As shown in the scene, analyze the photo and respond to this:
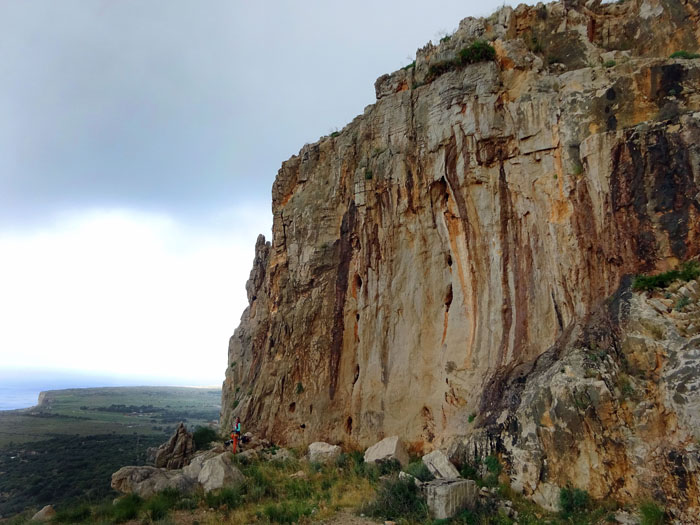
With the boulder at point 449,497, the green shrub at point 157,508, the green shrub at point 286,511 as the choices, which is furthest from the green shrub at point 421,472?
the green shrub at point 157,508

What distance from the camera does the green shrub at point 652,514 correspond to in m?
7.64

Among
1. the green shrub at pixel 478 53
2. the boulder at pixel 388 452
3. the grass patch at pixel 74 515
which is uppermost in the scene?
the green shrub at pixel 478 53

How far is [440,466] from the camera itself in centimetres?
1144

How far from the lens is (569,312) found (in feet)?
39.4

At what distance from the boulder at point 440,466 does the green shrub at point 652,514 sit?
423 centimetres

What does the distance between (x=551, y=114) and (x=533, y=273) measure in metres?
5.16

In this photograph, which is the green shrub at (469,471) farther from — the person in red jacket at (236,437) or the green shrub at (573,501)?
the person in red jacket at (236,437)

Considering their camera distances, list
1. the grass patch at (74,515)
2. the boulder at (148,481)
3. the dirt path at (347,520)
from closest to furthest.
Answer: the dirt path at (347,520)
the grass patch at (74,515)
the boulder at (148,481)

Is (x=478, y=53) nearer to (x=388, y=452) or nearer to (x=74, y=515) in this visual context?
(x=388, y=452)

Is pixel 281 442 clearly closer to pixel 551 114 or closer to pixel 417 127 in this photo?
pixel 417 127

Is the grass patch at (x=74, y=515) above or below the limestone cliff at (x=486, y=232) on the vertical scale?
below

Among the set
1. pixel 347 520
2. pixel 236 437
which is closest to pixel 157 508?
pixel 347 520

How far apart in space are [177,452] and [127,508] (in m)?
6.62

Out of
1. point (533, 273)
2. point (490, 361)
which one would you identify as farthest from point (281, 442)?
point (533, 273)
